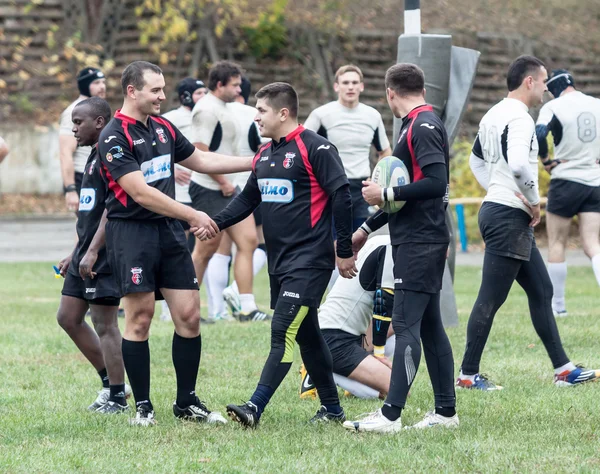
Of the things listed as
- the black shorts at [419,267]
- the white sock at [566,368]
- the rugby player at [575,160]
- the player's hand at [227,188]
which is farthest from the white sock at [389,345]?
the player's hand at [227,188]

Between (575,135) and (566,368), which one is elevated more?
(575,135)

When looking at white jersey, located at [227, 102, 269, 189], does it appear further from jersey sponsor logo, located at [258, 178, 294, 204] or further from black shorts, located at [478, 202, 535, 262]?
jersey sponsor logo, located at [258, 178, 294, 204]

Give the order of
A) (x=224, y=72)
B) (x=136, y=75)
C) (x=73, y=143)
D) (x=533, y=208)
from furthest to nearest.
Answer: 1. (x=73, y=143)
2. (x=224, y=72)
3. (x=533, y=208)
4. (x=136, y=75)

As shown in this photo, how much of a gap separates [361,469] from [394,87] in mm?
2153

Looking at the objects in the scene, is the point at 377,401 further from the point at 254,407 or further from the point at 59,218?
the point at 59,218

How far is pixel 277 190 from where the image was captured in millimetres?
5957

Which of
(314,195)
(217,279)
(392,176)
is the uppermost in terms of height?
(392,176)

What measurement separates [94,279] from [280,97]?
166 cm

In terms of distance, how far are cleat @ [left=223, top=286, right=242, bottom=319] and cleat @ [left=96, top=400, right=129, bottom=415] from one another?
4.01m

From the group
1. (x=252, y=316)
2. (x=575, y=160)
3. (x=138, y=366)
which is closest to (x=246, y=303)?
(x=252, y=316)

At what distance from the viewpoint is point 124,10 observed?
27.5m

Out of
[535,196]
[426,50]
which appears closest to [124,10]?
[426,50]

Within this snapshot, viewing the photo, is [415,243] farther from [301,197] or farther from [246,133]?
[246,133]

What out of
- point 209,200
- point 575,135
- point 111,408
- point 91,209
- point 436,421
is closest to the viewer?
point 436,421
